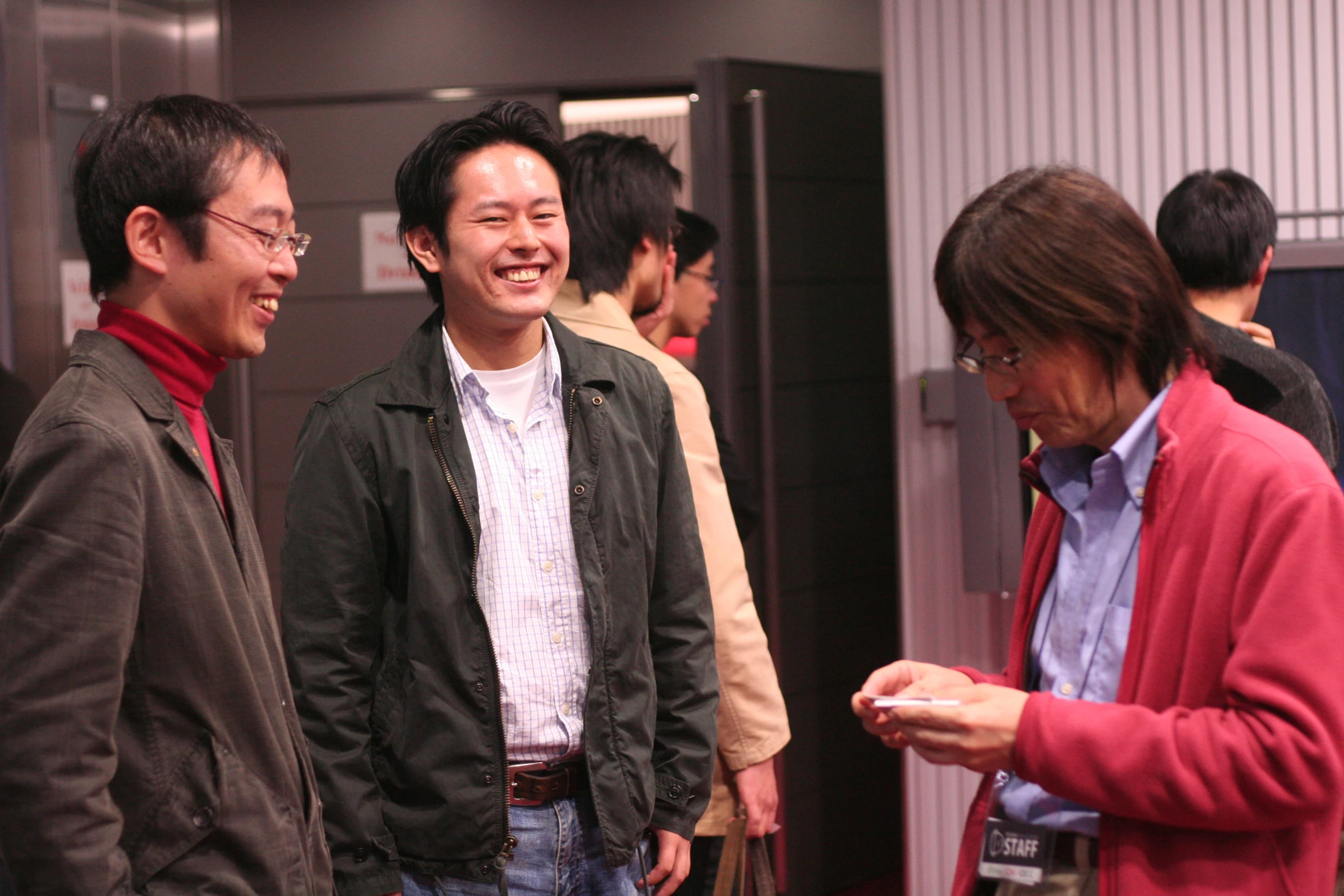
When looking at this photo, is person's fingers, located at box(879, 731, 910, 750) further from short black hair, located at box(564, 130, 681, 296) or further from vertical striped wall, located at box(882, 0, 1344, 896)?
vertical striped wall, located at box(882, 0, 1344, 896)

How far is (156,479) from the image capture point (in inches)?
51.9

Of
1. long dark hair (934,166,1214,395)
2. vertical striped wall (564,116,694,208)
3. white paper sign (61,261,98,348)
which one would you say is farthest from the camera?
vertical striped wall (564,116,694,208)

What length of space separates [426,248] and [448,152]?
0.50ft

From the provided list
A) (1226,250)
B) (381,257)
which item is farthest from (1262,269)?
(381,257)

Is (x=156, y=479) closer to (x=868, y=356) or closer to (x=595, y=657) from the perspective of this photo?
(x=595, y=657)

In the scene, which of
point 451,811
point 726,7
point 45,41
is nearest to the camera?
point 451,811

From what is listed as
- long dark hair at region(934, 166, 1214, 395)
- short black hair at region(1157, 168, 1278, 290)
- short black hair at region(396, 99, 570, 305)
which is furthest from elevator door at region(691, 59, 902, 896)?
long dark hair at region(934, 166, 1214, 395)

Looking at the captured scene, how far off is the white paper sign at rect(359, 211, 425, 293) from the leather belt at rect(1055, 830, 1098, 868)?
13.5 ft

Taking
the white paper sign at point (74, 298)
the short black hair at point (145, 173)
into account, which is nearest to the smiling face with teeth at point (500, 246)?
the short black hair at point (145, 173)

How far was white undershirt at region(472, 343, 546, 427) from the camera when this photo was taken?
1908mm

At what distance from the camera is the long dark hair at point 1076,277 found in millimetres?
1259

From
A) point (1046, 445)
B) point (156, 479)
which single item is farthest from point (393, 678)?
point (1046, 445)

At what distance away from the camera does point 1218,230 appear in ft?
8.03

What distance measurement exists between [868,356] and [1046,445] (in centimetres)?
294
